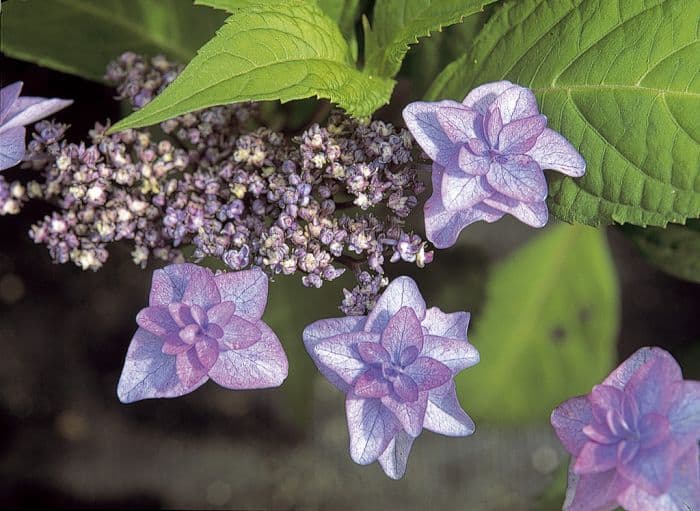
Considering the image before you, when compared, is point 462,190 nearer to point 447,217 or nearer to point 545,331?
point 447,217

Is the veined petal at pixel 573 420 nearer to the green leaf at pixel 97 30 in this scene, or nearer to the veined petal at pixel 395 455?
the veined petal at pixel 395 455

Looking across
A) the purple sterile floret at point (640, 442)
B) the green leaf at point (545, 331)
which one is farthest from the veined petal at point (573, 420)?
the green leaf at point (545, 331)

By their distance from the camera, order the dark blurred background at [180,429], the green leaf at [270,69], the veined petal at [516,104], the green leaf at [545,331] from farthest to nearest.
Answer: the dark blurred background at [180,429], the green leaf at [545,331], the veined petal at [516,104], the green leaf at [270,69]

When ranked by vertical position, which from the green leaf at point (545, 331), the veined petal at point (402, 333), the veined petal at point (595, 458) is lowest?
the green leaf at point (545, 331)

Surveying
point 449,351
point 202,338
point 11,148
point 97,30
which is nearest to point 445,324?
point 449,351

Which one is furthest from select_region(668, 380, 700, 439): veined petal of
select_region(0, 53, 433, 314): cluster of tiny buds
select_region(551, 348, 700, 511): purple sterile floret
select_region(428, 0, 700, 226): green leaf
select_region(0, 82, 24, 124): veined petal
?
select_region(0, 82, 24, 124): veined petal

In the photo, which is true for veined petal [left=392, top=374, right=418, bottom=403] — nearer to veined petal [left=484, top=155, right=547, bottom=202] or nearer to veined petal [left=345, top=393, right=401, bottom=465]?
veined petal [left=345, top=393, right=401, bottom=465]
